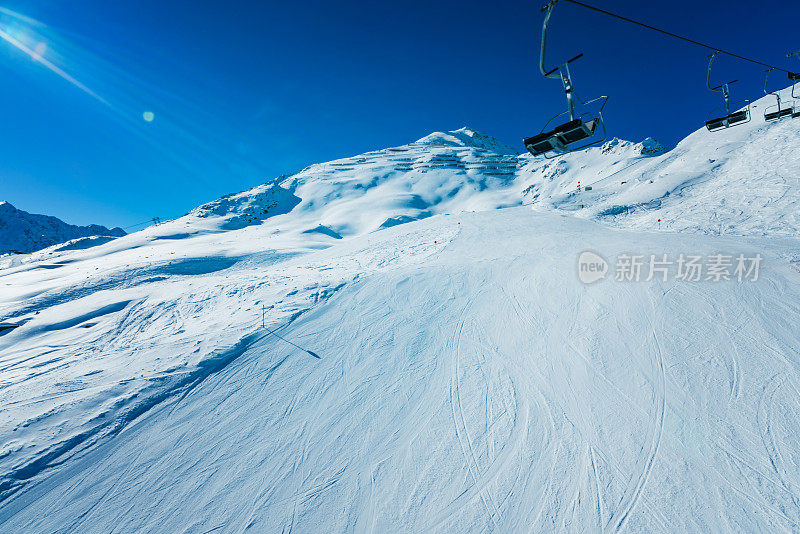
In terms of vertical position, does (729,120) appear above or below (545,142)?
above

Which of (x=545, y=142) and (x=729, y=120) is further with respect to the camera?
(x=729, y=120)

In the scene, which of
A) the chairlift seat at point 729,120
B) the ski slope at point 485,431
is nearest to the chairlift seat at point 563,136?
the ski slope at point 485,431

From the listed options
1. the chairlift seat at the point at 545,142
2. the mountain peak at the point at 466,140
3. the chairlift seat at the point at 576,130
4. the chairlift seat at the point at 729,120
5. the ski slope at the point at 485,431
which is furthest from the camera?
the mountain peak at the point at 466,140

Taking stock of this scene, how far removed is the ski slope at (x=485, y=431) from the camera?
13.3ft

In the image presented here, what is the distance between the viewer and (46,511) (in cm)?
428

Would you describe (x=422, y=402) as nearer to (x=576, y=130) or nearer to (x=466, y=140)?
(x=576, y=130)

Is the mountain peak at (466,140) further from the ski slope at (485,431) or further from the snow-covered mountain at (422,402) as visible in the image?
the ski slope at (485,431)

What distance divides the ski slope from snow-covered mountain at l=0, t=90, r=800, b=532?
3 centimetres

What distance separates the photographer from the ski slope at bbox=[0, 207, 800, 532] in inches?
160

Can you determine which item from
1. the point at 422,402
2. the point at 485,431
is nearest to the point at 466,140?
the point at 422,402

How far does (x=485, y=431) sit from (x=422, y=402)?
48.4 inches

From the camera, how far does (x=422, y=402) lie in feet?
19.1

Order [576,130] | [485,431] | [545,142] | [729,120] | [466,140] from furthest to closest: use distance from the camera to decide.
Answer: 1. [466,140]
2. [729,120]
3. [545,142]
4. [576,130]
5. [485,431]

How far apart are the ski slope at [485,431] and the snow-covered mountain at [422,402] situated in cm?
3
